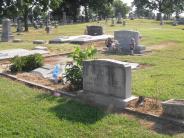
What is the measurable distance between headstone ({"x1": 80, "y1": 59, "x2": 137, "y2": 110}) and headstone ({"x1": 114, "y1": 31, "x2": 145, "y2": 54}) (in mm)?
10240

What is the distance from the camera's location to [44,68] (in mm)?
13734

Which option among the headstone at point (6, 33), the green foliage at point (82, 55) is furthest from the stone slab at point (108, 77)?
the headstone at point (6, 33)

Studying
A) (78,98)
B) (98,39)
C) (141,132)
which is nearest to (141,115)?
(141,132)

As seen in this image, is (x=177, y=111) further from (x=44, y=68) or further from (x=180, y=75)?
(x=44, y=68)

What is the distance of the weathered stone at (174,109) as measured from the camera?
7.84 meters

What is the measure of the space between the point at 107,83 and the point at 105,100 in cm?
43

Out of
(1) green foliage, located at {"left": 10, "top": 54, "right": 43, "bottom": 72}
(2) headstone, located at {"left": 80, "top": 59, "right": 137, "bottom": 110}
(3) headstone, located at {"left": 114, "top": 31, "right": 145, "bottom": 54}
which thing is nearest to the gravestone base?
(2) headstone, located at {"left": 80, "top": 59, "right": 137, "bottom": 110}

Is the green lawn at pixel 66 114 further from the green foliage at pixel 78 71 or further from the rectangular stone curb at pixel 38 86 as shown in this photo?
the green foliage at pixel 78 71

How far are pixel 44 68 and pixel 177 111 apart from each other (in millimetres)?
6907

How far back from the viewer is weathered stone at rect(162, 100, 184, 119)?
784cm

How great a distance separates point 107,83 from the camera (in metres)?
9.24

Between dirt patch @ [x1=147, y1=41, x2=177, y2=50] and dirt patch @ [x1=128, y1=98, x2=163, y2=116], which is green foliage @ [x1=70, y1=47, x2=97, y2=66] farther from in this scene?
dirt patch @ [x1=147, y1=41, x2=177, y2=50]

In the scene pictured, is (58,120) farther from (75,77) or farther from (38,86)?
(38,86)

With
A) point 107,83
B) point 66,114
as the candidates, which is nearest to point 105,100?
point 107,83
